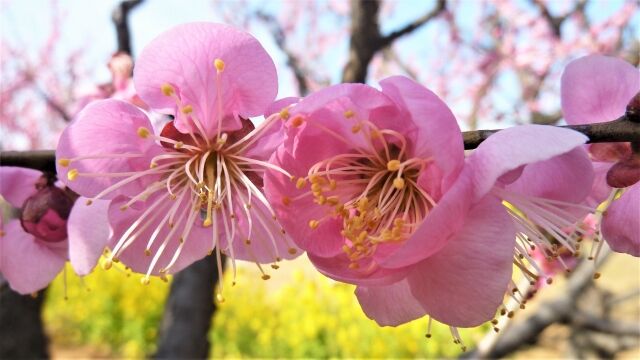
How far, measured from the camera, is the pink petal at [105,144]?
735mm

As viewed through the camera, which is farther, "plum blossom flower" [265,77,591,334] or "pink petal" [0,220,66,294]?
"pink petal" [0,220,66,294]

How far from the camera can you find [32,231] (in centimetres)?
93

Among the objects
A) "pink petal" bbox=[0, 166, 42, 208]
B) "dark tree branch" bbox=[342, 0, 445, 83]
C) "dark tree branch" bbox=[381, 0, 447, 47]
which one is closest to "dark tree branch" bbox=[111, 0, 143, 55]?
"dark tree branch" bbox=[342, 0, 445, 83]

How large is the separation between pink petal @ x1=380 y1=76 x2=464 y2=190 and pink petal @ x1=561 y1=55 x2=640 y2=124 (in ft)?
0.96

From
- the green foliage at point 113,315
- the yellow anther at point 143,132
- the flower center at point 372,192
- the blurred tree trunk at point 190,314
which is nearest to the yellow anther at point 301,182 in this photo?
the flower center at point 372,192

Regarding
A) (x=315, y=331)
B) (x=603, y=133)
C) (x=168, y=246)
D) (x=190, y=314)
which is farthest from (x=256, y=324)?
(x=603, y=133)

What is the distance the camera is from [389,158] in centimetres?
72

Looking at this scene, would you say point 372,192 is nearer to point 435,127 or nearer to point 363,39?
point 435,127

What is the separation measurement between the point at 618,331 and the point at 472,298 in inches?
86.9

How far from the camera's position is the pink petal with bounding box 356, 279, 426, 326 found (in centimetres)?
73

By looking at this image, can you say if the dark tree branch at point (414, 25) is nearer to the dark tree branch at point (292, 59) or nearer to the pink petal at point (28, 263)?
the dark tree branch at point (292, 59)

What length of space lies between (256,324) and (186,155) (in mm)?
4464

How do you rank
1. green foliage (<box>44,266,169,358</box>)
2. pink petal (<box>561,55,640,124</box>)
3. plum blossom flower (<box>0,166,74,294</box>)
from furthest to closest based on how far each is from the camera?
green foliage (<box>44,266,169,358</box>)
plum blossom flower (<box>0,166,74,294</box>)
pink petal (<box>561,55,640,124</box>)

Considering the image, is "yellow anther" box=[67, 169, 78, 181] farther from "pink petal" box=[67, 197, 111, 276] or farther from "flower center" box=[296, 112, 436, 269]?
"flower center" box=[296, 112, 436, 269]
